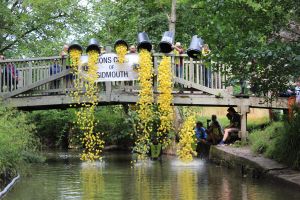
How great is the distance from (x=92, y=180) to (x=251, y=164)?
13.2ft

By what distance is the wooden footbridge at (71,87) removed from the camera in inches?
858

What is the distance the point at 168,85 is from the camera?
2109 centimetres

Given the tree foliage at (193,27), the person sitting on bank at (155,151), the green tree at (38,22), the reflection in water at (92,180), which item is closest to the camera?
the reflection in water at (92,180)

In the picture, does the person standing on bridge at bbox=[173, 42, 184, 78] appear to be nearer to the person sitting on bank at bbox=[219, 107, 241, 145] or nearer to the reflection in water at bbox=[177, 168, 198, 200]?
the person sitting on bank at bbox=[219, 107, 241, 145]

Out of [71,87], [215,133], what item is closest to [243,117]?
[215,133]

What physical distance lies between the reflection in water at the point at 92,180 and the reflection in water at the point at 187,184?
173 centimetres

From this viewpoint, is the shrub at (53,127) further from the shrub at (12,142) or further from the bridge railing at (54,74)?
the shrub at (12,142)

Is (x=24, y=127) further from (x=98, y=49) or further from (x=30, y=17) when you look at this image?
(x=30, y=17)

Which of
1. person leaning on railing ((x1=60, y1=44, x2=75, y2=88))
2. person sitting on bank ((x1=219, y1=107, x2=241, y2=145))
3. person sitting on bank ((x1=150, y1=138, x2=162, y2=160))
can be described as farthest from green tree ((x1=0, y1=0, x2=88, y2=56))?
person sitting on bank ((x1=219, y1=107, x2=241, y2=145))

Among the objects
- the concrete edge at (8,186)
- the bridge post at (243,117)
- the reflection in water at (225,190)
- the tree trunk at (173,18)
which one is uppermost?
the tree trunk at (173,18)

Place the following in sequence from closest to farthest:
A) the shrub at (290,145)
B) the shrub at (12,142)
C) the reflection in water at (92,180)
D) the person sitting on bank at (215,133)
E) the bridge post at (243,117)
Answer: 1. the reflection in water at (92,180)
2. the shrub at (12,142)
3. the shrub at (290,145)
4. the bridge post at (243,117)
5. the person sitting on bank at (215,133)

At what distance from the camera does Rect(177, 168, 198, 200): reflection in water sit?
42.2 ft

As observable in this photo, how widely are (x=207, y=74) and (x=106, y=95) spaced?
3.50m

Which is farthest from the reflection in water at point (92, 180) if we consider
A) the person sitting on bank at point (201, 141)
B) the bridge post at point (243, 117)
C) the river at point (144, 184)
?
the bridge post at point (243, 117)
